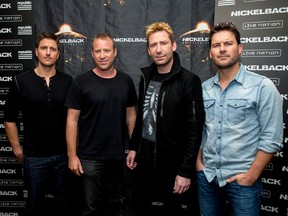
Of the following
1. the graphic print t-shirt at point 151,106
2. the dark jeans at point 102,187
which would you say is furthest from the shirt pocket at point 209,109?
the dark jeans at point 102,187

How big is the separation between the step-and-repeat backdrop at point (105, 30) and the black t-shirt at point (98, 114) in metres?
0.78

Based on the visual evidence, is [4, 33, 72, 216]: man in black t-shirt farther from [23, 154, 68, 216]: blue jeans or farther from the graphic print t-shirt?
the graphic print t-shirt

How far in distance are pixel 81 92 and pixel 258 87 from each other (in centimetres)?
148

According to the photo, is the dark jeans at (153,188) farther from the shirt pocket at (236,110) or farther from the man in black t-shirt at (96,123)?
the shirt pocket at (236,110)

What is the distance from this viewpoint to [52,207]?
11.0 feet

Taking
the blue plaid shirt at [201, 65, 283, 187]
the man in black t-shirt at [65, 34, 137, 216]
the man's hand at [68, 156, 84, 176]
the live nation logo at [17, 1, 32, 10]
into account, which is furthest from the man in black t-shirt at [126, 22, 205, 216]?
the live nation logo at [17, 1, 32, 10]

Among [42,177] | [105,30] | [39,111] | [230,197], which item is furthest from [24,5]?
[230,197]

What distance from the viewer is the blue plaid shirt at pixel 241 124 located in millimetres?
1718

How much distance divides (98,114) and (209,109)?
100cm

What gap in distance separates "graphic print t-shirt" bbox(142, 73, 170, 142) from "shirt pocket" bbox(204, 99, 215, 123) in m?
0.41

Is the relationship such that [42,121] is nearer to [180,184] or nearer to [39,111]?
[39,111]

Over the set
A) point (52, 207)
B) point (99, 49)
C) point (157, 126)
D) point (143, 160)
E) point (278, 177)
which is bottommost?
point (52, 207)

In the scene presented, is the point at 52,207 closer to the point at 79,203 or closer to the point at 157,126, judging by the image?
the point at 79,203

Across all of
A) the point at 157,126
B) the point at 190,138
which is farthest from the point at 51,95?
the point at 190,138
